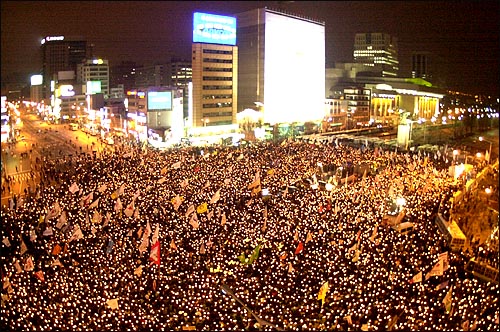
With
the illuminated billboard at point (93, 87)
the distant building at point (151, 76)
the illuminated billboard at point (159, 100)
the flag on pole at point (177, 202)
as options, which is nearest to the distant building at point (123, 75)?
the distant building at point (151, 76)

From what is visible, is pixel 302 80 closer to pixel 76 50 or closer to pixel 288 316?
pixel 288 316

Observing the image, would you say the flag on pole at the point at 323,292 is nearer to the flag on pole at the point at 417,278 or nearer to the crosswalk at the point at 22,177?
the flag on pole at the point at 417,278

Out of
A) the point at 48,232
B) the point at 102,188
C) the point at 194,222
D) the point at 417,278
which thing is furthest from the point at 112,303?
the point at 102,188

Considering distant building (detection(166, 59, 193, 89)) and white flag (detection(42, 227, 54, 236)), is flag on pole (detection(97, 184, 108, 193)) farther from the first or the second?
distant building (detection(166, 59, 193, 89))

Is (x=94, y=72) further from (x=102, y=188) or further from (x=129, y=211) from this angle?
(x=129, y=211)

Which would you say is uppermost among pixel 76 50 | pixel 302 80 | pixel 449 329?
pixel 76 50

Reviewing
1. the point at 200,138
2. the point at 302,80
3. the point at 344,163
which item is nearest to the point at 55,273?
the point at 344,163

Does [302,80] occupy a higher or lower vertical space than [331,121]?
higher
